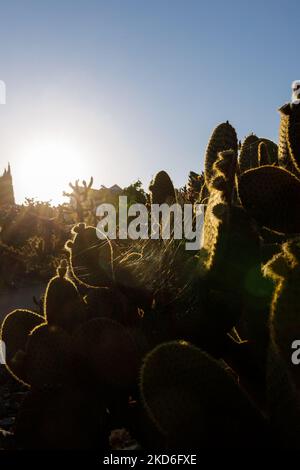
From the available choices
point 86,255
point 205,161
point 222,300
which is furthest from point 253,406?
point 205,161

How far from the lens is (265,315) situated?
1535mm

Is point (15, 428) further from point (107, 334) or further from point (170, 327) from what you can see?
point (170, 327)

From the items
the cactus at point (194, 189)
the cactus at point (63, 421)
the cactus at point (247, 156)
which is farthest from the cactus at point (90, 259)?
the cactus at point (194, 189)

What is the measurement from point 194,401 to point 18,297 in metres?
8.51

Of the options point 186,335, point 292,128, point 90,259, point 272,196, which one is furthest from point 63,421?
point 292,128

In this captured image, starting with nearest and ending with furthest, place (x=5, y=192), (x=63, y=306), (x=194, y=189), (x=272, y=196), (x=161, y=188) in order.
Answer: (x=272, y=196) → (x=63, y=306) → (x=161, y=188) → (x=194, y=189) → (x=5, y=192)

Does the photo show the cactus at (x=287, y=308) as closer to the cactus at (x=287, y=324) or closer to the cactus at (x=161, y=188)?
the cactus at (x=287, y=324)

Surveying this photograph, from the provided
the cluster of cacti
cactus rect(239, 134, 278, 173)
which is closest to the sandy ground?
cactus rect(239, 134, 278, 173)

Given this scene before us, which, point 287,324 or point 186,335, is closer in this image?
point 287,324

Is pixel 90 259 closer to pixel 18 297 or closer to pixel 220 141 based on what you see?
pixel 220 141

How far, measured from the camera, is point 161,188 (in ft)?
9.91
